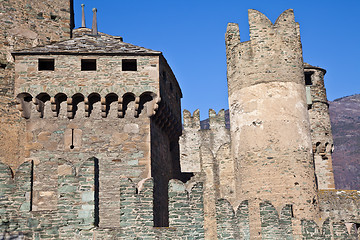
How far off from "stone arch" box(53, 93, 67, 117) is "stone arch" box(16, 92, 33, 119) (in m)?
0.69

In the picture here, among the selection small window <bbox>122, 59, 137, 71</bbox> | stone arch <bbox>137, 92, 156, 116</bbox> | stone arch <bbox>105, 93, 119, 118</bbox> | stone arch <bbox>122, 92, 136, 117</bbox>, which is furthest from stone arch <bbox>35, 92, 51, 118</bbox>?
small window <bbox>122, 59, 137, 71</bbox>

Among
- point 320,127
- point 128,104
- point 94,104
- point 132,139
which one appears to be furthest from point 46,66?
point 320,127

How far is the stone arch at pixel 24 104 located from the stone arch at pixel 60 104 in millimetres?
694

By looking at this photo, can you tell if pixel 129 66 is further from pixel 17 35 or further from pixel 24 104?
pixel 17 35

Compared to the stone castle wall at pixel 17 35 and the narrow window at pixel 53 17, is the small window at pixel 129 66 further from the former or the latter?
the narrow window at pixel 53 17

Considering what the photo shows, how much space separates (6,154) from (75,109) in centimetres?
246

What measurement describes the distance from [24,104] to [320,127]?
15.0 m

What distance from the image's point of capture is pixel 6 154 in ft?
53.3

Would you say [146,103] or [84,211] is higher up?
[146,103]

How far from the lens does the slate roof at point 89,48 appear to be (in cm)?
1575

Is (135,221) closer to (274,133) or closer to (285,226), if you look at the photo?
(285,226)

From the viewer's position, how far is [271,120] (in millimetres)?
17641

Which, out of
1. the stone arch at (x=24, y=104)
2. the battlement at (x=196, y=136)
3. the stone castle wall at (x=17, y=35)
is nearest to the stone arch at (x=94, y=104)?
the stone arch at (x=24, y=104)

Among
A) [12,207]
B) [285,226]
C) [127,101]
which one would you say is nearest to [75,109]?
[127,101]
